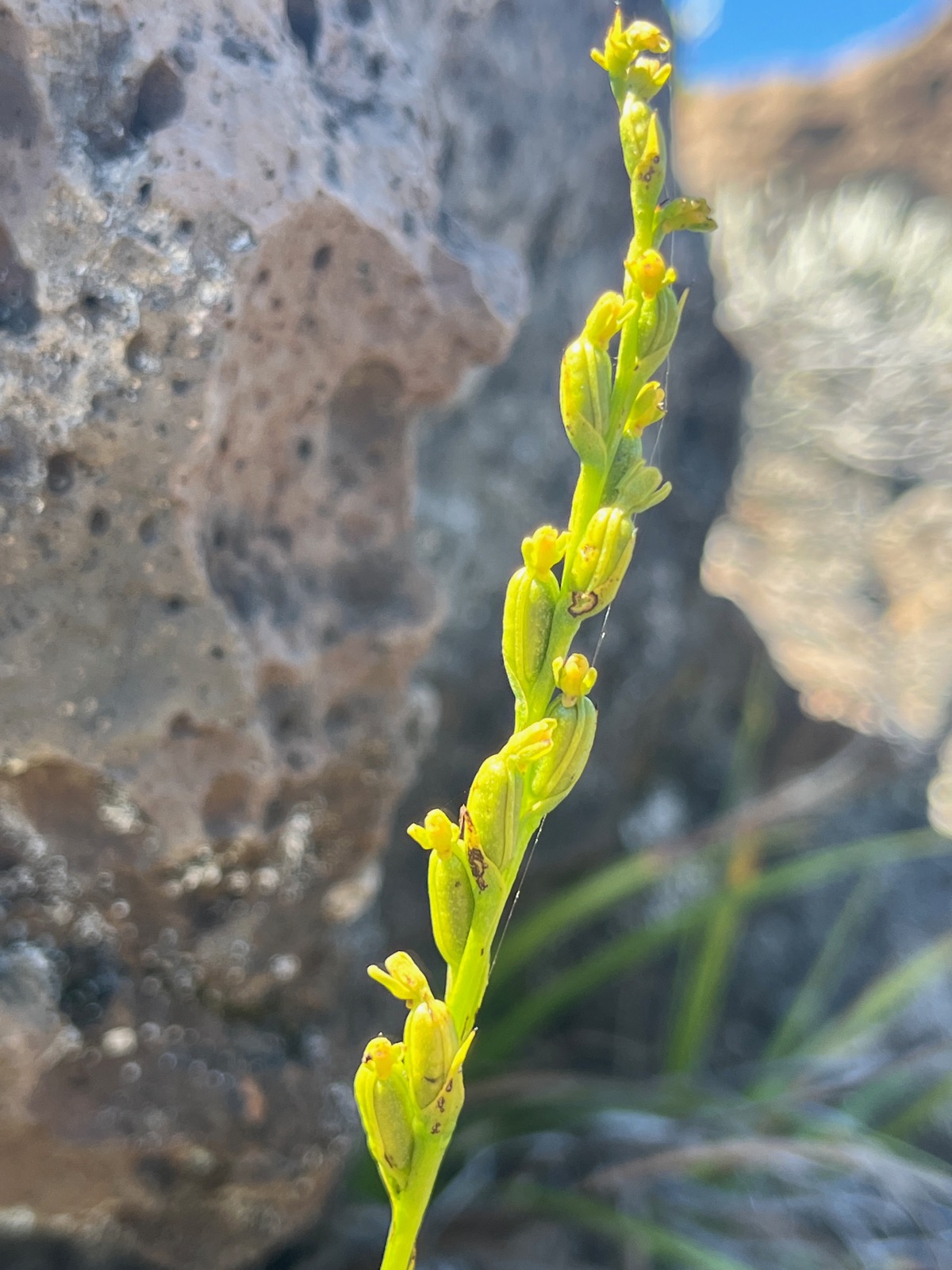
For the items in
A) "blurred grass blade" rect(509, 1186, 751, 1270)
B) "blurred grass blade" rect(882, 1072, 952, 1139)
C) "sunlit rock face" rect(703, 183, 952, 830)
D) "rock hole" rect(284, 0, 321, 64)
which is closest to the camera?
"rock hole" rect(284, 0, 321, 64)

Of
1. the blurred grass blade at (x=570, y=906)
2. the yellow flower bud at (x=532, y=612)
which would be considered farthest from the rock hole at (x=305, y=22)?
the blurred grass blade at (x=570, y=906)

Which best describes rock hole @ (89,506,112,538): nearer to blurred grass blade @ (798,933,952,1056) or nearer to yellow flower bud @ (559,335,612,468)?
yellow flower bud @ (559,335,612,468)

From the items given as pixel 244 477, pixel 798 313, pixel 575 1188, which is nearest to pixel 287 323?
pixel 244 477

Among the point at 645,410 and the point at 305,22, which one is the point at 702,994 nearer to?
the point at 645,410

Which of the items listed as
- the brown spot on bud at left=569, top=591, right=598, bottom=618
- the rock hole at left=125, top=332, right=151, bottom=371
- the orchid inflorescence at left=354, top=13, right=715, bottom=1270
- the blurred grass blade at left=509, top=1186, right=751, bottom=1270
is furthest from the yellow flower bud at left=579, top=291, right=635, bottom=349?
the blurred grass blade at left=509, top=1186, right=751, bottom=1270

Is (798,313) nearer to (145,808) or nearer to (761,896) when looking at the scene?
(761,896)
